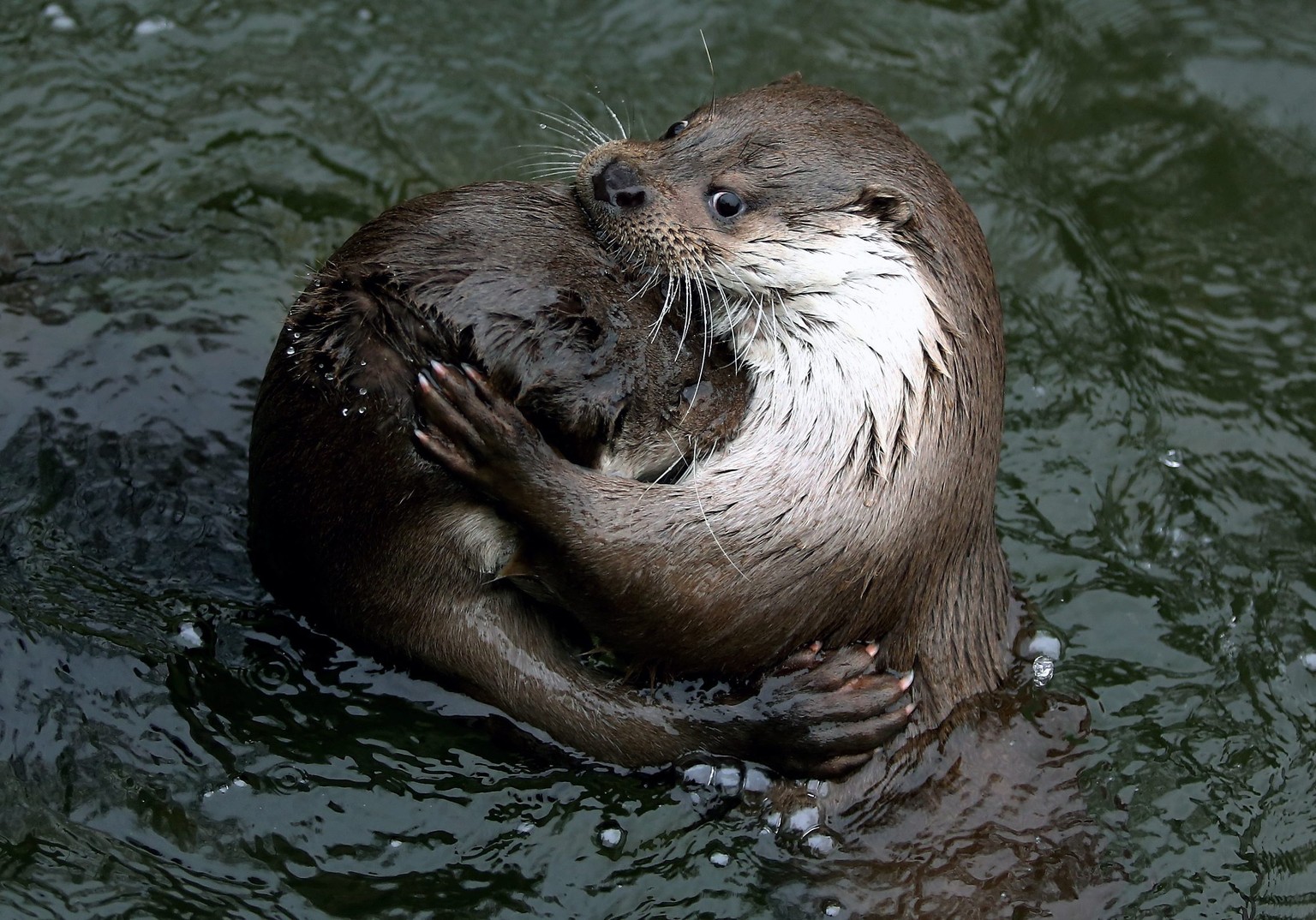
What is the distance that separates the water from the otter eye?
3.71ft

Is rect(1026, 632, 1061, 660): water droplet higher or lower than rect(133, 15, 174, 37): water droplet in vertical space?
lower

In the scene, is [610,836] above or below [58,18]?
below

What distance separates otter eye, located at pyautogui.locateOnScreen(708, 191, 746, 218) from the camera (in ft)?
10.0

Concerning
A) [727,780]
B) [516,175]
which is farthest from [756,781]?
[516,175]

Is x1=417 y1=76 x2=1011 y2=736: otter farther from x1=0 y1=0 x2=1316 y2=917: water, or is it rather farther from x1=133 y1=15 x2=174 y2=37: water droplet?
x1=133 y1=15 x2=174 y2=37: water droplet

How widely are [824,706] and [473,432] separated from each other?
2.91ft

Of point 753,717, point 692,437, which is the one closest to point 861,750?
point 753,717

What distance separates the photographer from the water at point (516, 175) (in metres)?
3.03

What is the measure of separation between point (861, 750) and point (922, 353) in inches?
31.2

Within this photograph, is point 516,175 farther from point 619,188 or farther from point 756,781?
point 756,781

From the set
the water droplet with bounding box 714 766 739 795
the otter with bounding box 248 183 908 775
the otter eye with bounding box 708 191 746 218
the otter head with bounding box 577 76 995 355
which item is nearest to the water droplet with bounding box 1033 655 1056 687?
the otter with bounding box 248 183 908 775

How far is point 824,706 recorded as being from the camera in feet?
9.84

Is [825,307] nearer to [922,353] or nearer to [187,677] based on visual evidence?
[922,353]

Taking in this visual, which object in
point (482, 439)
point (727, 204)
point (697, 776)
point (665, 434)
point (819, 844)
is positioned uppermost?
point (727, 204)
